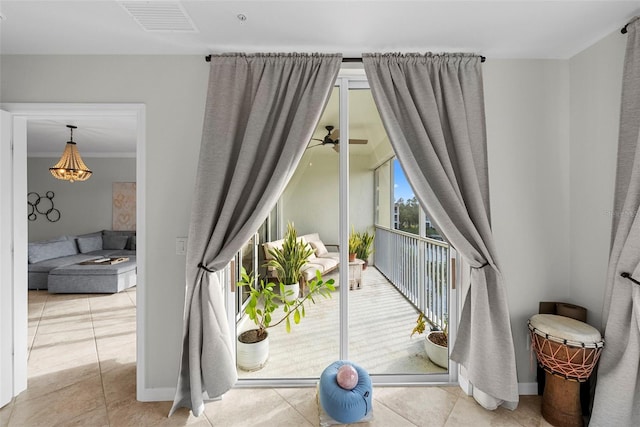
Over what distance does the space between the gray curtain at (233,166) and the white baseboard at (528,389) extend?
209cm

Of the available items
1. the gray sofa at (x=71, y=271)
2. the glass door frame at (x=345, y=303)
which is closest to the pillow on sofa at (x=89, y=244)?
the gray sofa at (x=71, y=271)

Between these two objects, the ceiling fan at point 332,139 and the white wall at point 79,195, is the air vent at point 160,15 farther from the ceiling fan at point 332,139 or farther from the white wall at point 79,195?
the white wall at point 79,195

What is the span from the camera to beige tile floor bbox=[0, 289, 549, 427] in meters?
1.92

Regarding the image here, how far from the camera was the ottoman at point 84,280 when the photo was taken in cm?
459

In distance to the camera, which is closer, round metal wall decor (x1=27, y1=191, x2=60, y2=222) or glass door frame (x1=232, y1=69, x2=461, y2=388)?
glass door frame (x1=232, y1=69, x2=461, y2=388)

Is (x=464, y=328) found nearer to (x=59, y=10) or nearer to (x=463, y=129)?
(x=463, y=129)

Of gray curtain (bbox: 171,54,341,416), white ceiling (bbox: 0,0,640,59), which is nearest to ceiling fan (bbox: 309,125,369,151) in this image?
gray curtain (bbox: 171,54,341,416)

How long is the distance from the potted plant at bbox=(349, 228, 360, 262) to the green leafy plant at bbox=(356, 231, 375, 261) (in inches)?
0.4

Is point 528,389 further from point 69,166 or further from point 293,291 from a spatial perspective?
point 69,166

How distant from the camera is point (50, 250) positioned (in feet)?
17.2

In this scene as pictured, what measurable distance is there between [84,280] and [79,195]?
2.74m

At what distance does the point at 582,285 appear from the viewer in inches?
82.8

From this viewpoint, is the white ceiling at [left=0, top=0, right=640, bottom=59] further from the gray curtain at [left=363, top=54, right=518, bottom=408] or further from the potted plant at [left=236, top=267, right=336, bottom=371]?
the potted plant at [left=236, top=267, right=336, bottom=371]

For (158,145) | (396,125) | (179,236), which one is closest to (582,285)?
(396,125)
